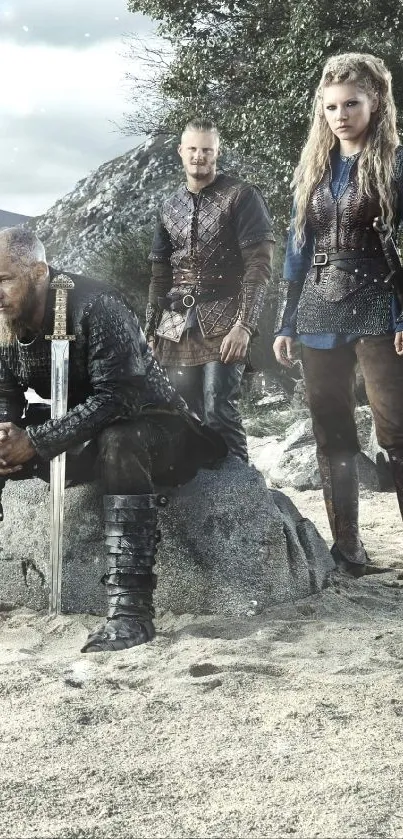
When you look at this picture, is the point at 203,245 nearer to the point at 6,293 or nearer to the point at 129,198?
the point at 6,293

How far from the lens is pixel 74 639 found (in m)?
3.24

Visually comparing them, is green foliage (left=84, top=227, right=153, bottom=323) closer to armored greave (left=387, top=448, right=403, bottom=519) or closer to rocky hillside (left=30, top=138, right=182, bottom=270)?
rocky hillside (left=30, top=138, right=182, bottom=270)

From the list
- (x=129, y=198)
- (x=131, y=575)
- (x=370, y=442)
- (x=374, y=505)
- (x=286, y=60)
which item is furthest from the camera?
(x=129, y=198)

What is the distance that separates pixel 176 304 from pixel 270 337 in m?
7.53

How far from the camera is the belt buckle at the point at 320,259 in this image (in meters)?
3.77

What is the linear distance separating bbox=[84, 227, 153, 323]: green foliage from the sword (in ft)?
27.5

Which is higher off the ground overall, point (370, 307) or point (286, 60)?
point (286, 60)

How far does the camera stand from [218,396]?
4.09 meters

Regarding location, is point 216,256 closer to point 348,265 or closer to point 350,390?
point 348,265

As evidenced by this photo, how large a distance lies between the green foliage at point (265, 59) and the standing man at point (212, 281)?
523 cm

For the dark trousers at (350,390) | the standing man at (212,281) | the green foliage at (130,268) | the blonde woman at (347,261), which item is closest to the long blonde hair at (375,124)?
the blonde woman at (347,261)

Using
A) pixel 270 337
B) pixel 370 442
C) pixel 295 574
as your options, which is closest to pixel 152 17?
pixel 270 337

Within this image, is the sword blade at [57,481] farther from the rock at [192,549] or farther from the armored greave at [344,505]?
the armored greave at [344,505]

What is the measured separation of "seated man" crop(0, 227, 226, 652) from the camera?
10.2 feet
